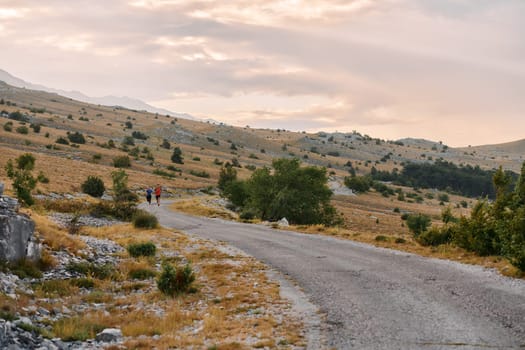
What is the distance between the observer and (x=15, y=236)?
14.3 m

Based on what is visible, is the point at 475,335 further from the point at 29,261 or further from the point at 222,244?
the point at 222,244

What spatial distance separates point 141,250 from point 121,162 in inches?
2280

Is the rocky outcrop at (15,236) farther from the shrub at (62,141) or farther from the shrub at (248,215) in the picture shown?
the shrub at (62,141)

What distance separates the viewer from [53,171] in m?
56.9

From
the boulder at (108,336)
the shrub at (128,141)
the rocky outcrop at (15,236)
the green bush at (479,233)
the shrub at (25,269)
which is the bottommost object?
the shrub at (25,269)

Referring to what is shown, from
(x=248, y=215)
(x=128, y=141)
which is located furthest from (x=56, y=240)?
(x=128, y=141)

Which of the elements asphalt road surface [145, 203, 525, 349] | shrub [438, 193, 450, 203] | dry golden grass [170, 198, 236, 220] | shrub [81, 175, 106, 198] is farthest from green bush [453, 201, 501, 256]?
shrub [438, 193, 450, 203]

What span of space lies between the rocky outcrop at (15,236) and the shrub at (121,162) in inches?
2389

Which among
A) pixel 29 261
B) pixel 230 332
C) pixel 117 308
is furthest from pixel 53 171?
pixel 230 332

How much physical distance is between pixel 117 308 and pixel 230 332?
13.1 ft

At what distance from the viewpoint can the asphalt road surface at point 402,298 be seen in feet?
30.7

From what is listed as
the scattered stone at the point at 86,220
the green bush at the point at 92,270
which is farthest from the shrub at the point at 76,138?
the green bush at the point at 92,270

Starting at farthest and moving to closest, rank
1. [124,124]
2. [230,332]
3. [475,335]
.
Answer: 1. [124,124]
2. [230,332]
3. [475,335]

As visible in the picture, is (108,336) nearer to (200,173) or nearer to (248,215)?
(248,215)
